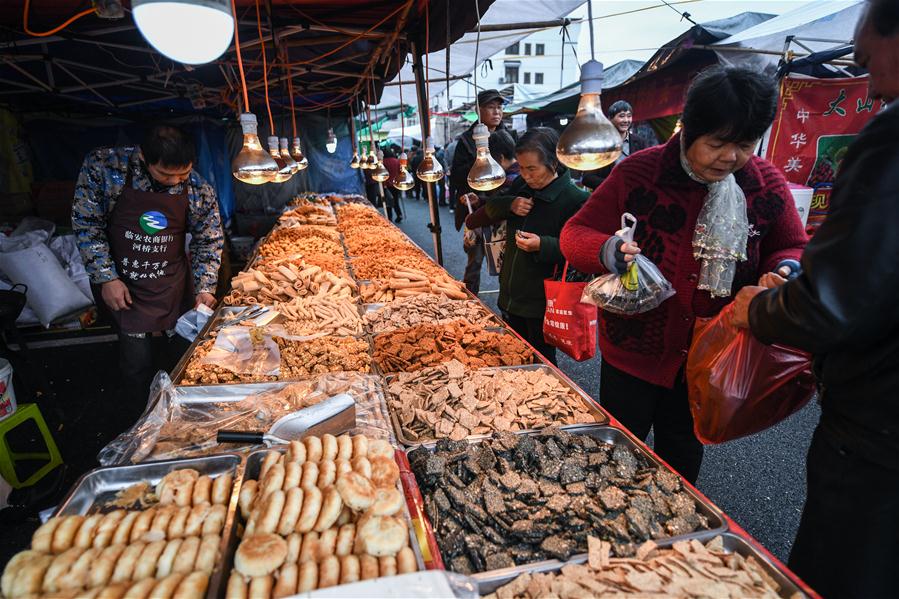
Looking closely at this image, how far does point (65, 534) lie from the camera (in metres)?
1.00

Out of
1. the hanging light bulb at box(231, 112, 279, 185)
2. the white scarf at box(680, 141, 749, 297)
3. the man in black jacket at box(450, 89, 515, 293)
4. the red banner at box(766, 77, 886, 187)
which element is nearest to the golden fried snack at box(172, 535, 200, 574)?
the hanging light bulb at box(231, 112, 279, 185)

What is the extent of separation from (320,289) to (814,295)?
3.00 metres

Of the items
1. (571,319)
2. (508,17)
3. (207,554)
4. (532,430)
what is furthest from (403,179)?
(207,554)

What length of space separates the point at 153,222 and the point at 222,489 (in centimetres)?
241

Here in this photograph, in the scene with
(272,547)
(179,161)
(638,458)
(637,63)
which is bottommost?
(638,458)

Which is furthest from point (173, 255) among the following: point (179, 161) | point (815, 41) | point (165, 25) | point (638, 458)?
point (815, 41)

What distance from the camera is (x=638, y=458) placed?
1484 mm

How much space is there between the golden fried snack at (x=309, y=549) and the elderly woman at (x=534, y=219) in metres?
2.10

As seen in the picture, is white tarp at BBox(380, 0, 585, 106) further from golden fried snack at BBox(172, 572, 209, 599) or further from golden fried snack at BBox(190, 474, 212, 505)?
golden fried snack at BBox(172, 572, 209, 599)

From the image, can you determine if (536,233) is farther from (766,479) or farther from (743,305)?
(766,479)

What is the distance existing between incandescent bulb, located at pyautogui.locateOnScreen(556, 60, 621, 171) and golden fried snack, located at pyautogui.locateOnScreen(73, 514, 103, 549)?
1.64m

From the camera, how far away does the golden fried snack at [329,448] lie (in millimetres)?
1218

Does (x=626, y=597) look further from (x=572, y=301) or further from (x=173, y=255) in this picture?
(x=173, y=255)

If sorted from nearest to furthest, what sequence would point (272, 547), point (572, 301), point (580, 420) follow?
1. point (272, 547)
2. point (580, 420)
3. point (572, 301)
